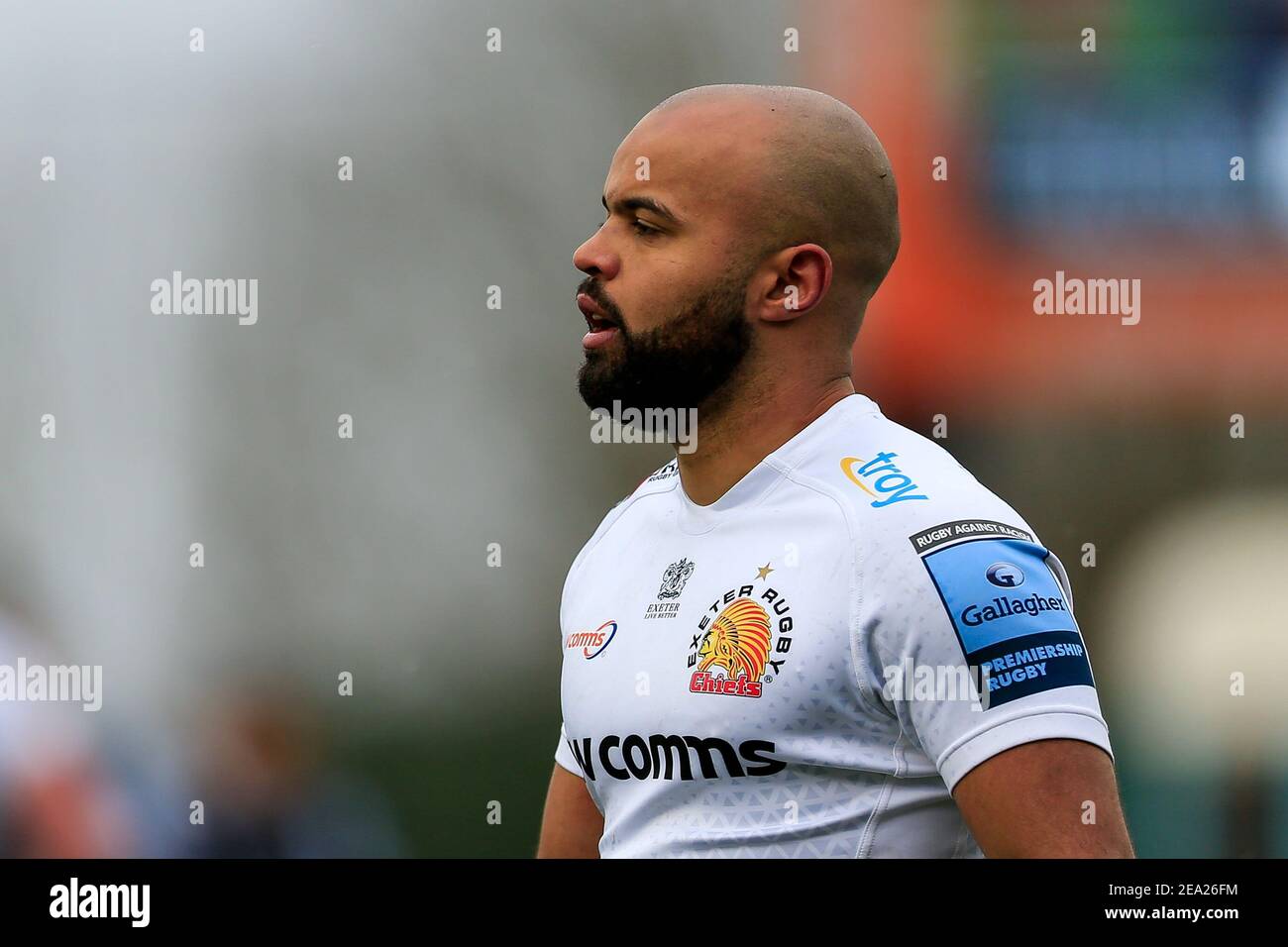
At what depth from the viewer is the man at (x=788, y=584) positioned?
7.14 feet

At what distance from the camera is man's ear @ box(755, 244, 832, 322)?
2.59 metres

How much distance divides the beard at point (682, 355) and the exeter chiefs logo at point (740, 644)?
400 mm

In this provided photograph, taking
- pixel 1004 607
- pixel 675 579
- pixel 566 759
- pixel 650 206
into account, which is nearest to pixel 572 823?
pixel 566 759

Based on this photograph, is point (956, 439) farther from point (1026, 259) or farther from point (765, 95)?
point (765, 95)

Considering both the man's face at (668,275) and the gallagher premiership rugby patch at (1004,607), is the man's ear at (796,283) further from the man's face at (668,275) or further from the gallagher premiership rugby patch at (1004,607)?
the gallagher premiership rugby patch at (1004,607)

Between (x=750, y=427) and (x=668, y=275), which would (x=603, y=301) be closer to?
(x=668, y=275)

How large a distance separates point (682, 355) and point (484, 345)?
248 inches

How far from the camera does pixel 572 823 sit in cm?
290

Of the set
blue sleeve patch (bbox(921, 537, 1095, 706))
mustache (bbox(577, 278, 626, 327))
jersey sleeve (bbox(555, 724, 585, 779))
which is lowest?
jersey sleeve (bbox(555, 724, 585, 779))

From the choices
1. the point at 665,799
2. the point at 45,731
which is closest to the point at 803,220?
the point at 665,799

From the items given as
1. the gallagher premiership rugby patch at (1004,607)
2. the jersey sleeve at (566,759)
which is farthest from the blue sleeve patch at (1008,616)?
the jersey sleeve at (566,759)

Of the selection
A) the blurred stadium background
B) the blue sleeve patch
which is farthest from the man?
the blurred stadium background

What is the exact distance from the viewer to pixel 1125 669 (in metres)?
7.64

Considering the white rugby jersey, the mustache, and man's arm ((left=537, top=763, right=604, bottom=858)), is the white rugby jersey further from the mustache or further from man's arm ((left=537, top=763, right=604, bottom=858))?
the mustache
